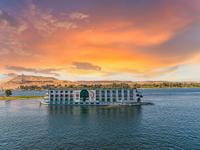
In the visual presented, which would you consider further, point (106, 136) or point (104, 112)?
point (104, 112)

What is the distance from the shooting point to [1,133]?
326ft

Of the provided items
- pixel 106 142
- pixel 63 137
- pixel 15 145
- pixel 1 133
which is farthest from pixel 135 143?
pixel 1 133

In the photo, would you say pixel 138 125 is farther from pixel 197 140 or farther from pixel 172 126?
pixel 197 140

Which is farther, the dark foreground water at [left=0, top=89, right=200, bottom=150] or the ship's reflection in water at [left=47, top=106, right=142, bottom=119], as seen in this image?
the ship's reflection in water at [left=47, top=106, right=142, bottom=119]

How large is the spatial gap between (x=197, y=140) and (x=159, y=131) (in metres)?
17.6

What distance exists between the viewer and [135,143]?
8006 centimetres

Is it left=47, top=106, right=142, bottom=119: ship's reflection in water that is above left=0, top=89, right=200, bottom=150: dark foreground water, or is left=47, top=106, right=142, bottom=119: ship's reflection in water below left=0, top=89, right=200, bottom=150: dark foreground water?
above

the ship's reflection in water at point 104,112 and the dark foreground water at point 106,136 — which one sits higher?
the ship's reflection in water at point 104,112

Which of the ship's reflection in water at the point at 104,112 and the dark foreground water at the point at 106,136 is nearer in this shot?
the dark foreground water at the point at 106,136

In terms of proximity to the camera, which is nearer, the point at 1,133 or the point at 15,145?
the point at 15,145

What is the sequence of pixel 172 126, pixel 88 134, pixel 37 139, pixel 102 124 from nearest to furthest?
pixel 37 139 → pixel 88 134 → pixel 172 126 → pixel 102 124

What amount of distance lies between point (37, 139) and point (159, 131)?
51.8 m

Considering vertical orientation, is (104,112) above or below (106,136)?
above

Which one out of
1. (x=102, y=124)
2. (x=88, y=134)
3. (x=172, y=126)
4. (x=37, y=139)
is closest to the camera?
(x=37, y=139)
